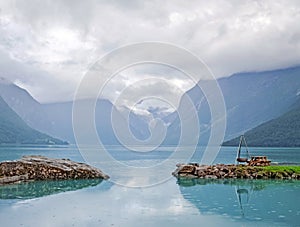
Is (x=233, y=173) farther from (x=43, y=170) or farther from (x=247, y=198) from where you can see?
(x=43, y=170)

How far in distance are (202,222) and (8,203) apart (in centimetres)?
1330

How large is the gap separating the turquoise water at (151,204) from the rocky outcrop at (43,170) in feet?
9.33

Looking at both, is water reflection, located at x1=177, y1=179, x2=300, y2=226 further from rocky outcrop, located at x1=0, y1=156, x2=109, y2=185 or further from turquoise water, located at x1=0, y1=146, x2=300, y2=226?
rocky outcrop, located at x1=0, y1=156, x2=109, y2=185

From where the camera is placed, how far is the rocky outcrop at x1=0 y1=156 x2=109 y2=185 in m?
41.6

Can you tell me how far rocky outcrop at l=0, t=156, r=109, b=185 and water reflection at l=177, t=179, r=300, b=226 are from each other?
35.6 feet

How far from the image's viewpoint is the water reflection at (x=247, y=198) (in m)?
23.3

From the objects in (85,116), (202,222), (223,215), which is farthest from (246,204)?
(85,116)

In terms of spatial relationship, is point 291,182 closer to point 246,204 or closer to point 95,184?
point 246,204

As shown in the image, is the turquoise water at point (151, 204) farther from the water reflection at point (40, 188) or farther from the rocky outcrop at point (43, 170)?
the rocky outcrop at point (43, 170)

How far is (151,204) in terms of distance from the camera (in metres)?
27.3

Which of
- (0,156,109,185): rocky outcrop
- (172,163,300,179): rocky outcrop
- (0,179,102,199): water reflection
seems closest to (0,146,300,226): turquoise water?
(0,179,102,199): water reflection

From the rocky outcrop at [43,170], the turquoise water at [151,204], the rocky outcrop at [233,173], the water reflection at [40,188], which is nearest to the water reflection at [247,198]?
the turquoise water at [151,204]

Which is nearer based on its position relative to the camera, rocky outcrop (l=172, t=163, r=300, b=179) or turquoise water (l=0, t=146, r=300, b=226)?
turquoise water (l=0, t=146, r=300, b=226)

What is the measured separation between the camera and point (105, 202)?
1115 inches
